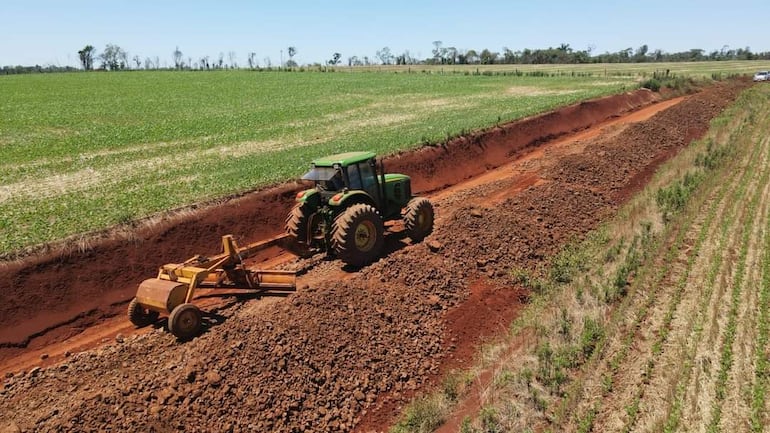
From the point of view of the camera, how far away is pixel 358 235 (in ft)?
38.5

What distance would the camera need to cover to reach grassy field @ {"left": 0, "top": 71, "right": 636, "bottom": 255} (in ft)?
47.2

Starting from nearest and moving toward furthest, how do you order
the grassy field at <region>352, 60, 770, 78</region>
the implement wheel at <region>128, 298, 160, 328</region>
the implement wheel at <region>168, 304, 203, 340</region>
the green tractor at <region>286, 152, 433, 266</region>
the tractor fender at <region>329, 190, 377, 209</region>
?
the implement wheel at <region>168, 304, 203, 340</region>, the implement wheel at <region>128, 298, 160, 328</region>, the green tractor at <region>286, 152, 433, 266</region>, the tractor fender at <region>329, 190, 377, 209</region>, the grassy field at <region>352, 60, 770, 78</region>

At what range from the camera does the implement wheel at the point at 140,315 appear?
33.4ft

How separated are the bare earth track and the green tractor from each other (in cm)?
59

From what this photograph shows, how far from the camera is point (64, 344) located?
10359mm

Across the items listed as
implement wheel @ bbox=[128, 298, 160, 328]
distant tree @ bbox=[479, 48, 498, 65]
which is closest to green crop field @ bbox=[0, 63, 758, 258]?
implement wheel @ bbox=[128, 298, 160, 328]

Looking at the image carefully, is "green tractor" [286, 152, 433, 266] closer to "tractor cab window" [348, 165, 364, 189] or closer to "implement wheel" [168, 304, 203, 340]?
"tractor cab window" [348, 165, 364, 189]

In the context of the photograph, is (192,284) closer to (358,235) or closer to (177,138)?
(358,235)

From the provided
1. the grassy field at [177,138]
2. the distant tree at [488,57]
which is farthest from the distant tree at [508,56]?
the grassy field at [177,138]

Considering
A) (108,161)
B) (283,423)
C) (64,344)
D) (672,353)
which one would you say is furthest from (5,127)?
(672,353)

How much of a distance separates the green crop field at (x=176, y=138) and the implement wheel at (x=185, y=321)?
4.87 meters

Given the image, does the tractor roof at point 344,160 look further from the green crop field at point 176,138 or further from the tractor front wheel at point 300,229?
the green crop field at point 176,138

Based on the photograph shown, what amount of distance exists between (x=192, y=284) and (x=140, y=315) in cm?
168

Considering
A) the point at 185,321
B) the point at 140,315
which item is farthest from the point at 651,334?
the point at 140,315
